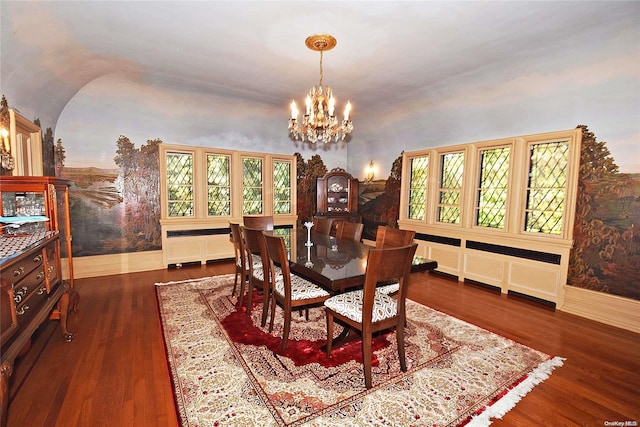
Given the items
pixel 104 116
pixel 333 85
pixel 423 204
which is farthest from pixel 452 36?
pixel 104 116

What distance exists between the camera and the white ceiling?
253 cm

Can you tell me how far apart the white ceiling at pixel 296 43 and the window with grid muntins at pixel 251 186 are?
1.78 meters

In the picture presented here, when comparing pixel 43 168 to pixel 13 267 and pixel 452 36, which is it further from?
pixel 452 36

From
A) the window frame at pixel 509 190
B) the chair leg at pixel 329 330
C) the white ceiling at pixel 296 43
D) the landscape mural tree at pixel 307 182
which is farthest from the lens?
the landscape mural tree at pixel 307 182

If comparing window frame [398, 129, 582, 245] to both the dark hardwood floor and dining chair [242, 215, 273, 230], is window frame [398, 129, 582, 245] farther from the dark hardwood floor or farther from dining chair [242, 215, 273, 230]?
dining chair [242, 215, 273, 230]

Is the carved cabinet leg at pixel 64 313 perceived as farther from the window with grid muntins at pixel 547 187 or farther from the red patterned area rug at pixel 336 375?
the window with grid muntins at pixel 547 187

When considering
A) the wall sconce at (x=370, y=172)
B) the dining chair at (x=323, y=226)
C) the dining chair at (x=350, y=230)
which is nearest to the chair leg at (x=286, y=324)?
the dining chair at (x=350, y=230)

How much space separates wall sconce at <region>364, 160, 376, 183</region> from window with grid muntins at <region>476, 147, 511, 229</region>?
2.19 meters

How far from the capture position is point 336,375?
84.9 inches

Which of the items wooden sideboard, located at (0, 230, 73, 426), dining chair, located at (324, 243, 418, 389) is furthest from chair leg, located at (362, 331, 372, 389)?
wooden sideboard, located at (0, 230, 73, 426)

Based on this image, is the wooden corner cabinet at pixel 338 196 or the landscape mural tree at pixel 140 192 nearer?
the landscape mural tree at pixel 140 192

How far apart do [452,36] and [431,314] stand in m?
2.92

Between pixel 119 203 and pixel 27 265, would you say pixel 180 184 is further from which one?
pixel 27 265

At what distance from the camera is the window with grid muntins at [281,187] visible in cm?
613
